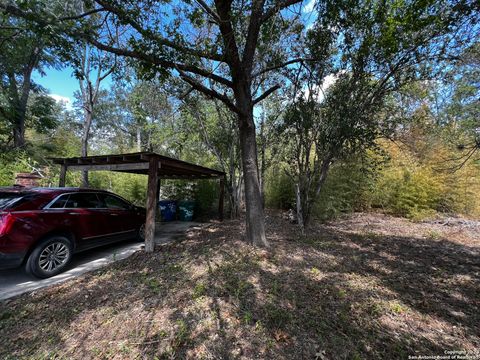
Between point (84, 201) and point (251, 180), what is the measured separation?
3.26m

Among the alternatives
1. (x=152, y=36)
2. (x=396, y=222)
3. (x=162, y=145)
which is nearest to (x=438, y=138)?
A: (x=396, y=222)

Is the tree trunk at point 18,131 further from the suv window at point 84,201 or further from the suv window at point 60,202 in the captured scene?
the suv window at point 60,202

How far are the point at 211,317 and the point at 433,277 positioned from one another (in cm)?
351

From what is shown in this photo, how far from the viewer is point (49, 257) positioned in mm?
3492

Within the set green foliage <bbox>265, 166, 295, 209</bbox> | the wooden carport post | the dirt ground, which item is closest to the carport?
the wooden carport post

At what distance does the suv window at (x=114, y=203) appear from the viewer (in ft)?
15.3

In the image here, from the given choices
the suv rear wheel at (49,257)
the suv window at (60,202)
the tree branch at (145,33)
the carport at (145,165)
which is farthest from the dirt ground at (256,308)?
the tree branch at (145,33)

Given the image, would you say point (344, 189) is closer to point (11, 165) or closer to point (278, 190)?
point (278, 190)

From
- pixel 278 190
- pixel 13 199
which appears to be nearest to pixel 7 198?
pixel 13 199

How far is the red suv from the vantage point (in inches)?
119

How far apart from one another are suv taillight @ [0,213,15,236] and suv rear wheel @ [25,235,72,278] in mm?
498

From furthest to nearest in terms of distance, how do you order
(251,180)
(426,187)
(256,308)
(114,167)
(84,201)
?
(426,187) < (114,167) < (251,180) < (84,201) < (256,308)

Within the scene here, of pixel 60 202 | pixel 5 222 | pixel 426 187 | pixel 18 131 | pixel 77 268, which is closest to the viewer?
pixel 5 222

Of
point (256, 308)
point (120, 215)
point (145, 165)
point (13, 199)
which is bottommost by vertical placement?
point (256, 308)
